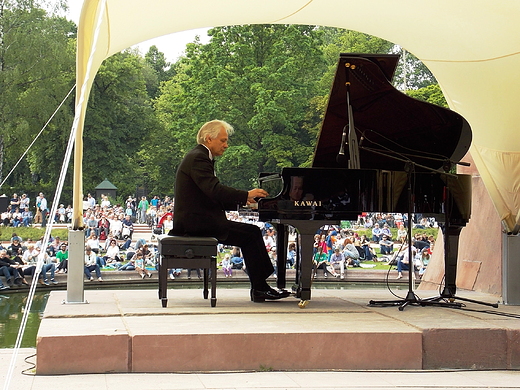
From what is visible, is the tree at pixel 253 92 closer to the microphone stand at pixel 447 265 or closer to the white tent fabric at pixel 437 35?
the white tent fabric at pixel 437 35

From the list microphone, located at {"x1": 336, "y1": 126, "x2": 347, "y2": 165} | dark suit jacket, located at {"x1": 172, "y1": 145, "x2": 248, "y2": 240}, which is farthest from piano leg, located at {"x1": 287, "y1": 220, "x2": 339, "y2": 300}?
microphone, located at {"x1": 336, "y1": 126, "x2": 347, "y2": 165}

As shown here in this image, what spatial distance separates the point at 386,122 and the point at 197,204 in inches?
88.8

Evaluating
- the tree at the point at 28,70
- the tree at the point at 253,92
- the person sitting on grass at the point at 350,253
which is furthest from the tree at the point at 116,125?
the person sitting on grass at the point at 350,253

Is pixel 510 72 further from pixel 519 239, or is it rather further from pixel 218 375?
pixel 218 375

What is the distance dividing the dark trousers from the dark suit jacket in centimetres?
9

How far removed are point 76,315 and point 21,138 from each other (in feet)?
121

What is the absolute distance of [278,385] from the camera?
4512mm

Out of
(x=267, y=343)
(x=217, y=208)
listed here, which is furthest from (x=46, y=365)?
(x=217, y=208)

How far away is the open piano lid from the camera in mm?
7215

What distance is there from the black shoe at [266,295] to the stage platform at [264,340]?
0.68 m

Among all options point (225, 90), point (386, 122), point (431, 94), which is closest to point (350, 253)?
point (386, 122)

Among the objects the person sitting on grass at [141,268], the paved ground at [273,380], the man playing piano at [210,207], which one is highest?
the man playing piano at [210,207]

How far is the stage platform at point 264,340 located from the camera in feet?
15.7

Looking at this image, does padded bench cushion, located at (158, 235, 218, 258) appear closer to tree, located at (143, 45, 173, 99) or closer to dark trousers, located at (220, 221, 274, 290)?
dark trousers, located at (220, 221, 274, 290)
